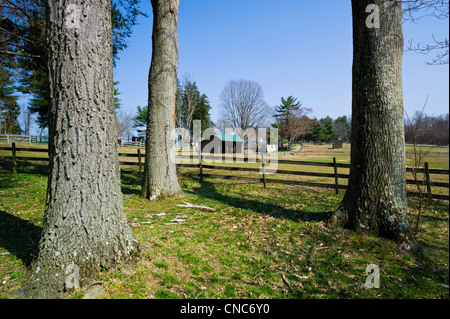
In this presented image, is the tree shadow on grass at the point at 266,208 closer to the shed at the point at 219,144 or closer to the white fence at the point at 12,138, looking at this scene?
the shed at the point at 219,144

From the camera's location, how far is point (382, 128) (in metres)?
3.93

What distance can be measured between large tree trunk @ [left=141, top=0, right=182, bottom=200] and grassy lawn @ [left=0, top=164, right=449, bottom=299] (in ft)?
2.55

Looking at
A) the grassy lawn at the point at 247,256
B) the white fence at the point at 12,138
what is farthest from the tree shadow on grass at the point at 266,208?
the white fence at the point at 12,138

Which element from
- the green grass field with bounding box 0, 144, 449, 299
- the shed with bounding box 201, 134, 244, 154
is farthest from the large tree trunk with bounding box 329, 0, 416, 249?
the shed with bounding box 201, 134, 244, 154

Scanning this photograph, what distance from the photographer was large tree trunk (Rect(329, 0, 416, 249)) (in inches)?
153

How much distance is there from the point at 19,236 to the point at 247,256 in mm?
3894

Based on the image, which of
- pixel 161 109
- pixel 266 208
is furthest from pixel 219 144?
pixel 266 208

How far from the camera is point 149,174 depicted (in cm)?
659

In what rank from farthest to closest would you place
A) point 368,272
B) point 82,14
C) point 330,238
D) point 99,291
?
point 330,238, point 368,272, point 82,14, point 99,291

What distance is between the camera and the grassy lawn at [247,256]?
273 cm
